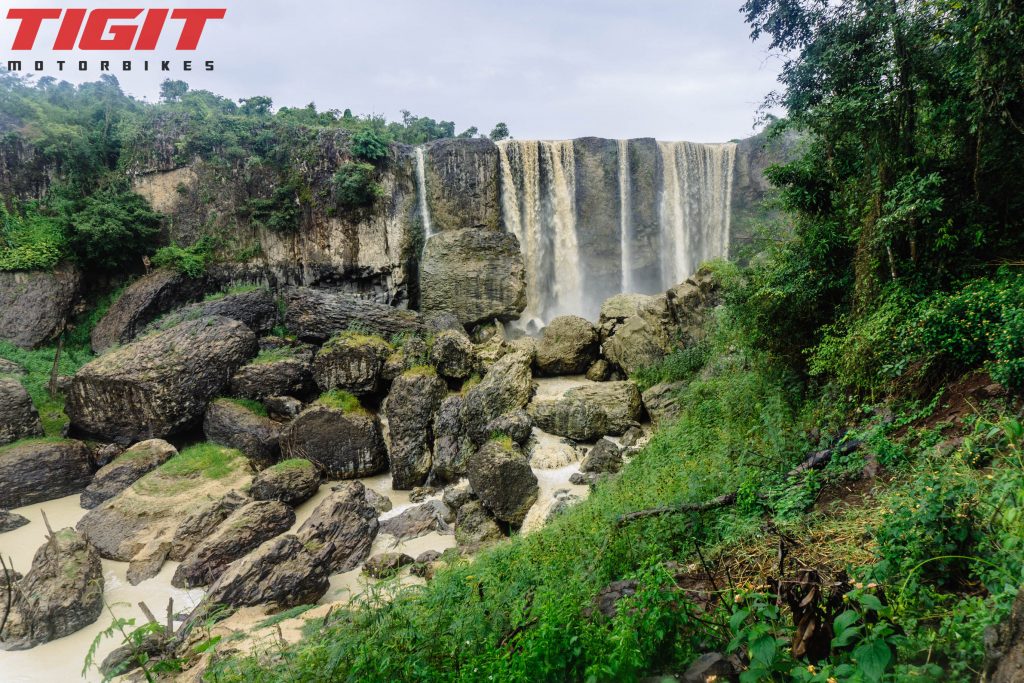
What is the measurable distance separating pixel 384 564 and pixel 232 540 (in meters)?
3.09

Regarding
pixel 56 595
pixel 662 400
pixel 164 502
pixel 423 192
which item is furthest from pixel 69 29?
pixel 662 400

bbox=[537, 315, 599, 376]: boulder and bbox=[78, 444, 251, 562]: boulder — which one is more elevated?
bbox=[537, 315, 599, 376]: boulder

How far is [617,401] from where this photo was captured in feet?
39.8

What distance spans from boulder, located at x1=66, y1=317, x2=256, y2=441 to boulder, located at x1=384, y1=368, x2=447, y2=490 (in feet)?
19.5

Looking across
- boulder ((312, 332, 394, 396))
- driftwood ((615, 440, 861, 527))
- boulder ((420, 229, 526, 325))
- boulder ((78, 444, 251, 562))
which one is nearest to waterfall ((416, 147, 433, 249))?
boulder ((420, 229, 526, 325))

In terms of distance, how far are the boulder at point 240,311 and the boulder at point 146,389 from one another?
6.46ft

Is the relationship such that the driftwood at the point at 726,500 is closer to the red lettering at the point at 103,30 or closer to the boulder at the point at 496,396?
the boulder at the point at 496,396

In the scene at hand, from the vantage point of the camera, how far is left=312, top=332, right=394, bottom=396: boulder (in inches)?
565

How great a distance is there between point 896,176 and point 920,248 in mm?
1049

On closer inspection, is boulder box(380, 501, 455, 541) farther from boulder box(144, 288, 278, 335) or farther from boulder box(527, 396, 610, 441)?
boulder box(144, 288, 278, 335)

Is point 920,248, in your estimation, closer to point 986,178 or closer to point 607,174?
point 986,178

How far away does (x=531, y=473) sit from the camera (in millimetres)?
9789

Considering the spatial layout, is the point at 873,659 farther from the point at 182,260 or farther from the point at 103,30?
the point at 182,260

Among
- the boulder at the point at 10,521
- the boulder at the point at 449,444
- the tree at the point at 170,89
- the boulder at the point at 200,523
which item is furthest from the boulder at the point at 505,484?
the tree at the point at 170,89
